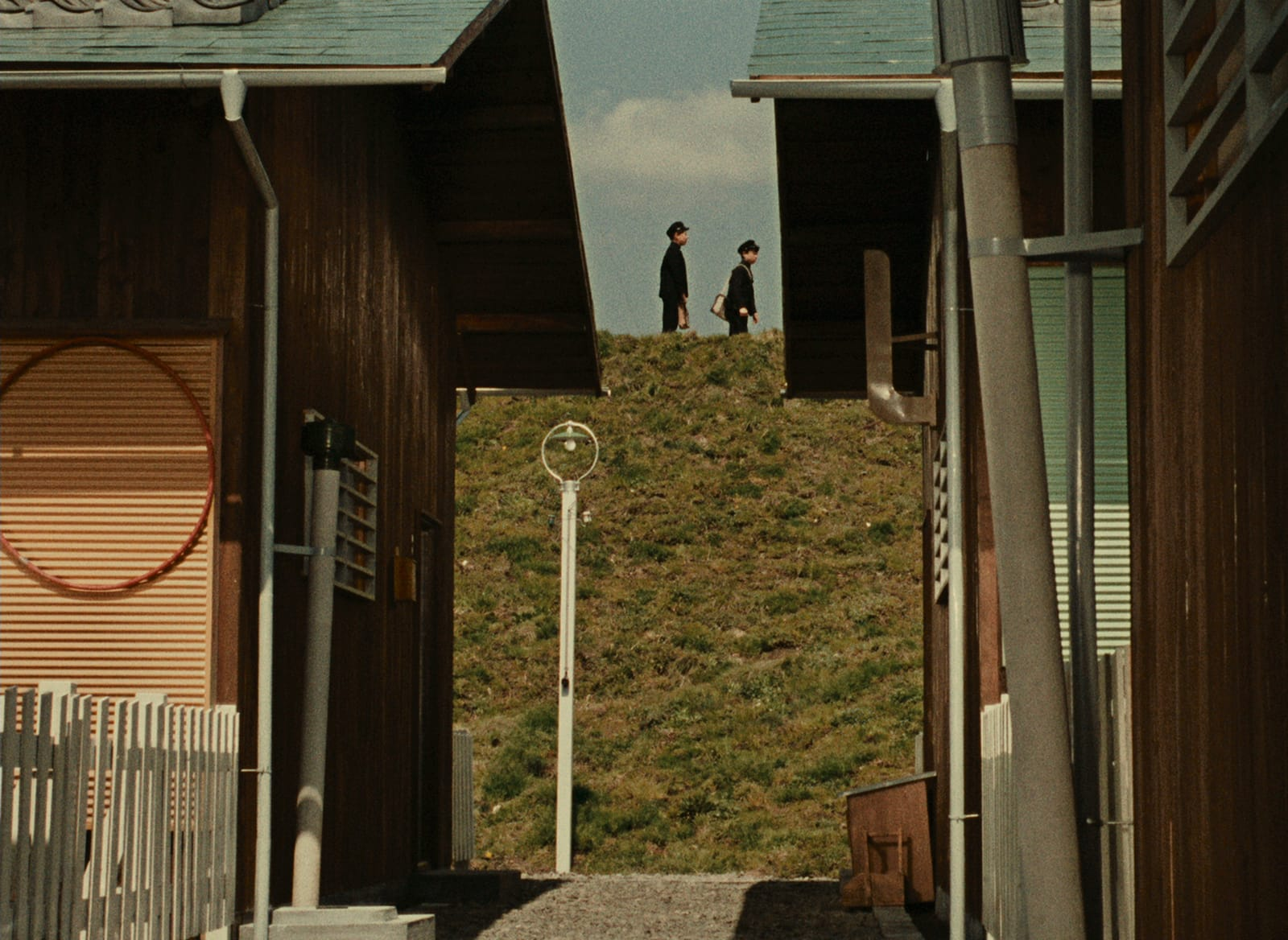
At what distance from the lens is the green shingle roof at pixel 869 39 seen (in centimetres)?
981

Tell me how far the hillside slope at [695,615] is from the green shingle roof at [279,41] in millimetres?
11282

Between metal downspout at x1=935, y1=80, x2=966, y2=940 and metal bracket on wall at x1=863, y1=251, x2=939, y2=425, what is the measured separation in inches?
19.6

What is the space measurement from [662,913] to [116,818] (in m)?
5.73

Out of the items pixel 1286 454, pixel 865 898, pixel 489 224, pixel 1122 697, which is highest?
pixel 489 224

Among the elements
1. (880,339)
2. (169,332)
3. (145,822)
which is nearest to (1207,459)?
(145,822)

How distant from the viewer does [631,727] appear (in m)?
23.5

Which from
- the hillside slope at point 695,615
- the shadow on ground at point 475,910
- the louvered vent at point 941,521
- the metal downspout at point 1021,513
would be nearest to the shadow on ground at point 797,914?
the shadow on ground at point 475,910

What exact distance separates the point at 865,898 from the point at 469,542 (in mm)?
15819

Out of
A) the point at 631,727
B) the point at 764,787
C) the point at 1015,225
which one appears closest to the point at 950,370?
the point at 1015,225

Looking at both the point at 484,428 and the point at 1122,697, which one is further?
the point at 484,428

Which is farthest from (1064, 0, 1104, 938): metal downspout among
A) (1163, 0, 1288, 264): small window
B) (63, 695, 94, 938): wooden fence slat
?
(63, 695, 94, 938): wooden fence slat

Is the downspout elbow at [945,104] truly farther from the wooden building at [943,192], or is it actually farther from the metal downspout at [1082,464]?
the metal downspout at [1082,464]

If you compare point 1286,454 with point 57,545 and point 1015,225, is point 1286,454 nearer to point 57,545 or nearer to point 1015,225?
point 1015,225

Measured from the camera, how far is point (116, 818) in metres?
7.82
